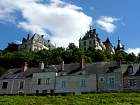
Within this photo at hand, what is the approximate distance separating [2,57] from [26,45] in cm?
2247

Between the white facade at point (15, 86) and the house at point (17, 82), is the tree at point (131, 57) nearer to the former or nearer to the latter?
the house at point (17, 82)

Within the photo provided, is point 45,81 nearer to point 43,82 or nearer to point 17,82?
point 43,82

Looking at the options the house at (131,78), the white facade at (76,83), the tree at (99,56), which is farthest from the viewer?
the tree at (99,56)

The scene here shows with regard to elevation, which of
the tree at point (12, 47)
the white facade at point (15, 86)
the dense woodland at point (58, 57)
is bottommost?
the white facade at point (15, 86)

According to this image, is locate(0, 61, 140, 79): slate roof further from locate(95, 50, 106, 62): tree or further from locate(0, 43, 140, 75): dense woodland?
locate(95, 50, 106, 62): tree

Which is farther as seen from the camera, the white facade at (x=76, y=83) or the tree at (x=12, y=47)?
the tree at (x=12, y=47)

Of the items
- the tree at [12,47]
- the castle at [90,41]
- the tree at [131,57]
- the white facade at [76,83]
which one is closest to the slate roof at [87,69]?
the white facade at [76,83]

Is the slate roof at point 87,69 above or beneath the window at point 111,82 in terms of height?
above

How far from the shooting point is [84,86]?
56.8 metres

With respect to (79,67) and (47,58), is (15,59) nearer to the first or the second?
(47,58)

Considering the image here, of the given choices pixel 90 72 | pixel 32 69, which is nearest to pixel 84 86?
pixel 90 72

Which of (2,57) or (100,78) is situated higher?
(2,57)

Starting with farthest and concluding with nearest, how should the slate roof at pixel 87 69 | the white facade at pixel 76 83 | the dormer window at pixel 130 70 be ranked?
1. the white facade at pixel 76 83
2. the slate roof at pixel 87 69
3. the dormer window at pixel 130 70

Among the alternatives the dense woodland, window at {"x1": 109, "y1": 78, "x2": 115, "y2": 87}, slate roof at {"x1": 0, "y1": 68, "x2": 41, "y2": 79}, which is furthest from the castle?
window at {"x1": 109, "y1": 78, "x2": 115, "y2": 87}
